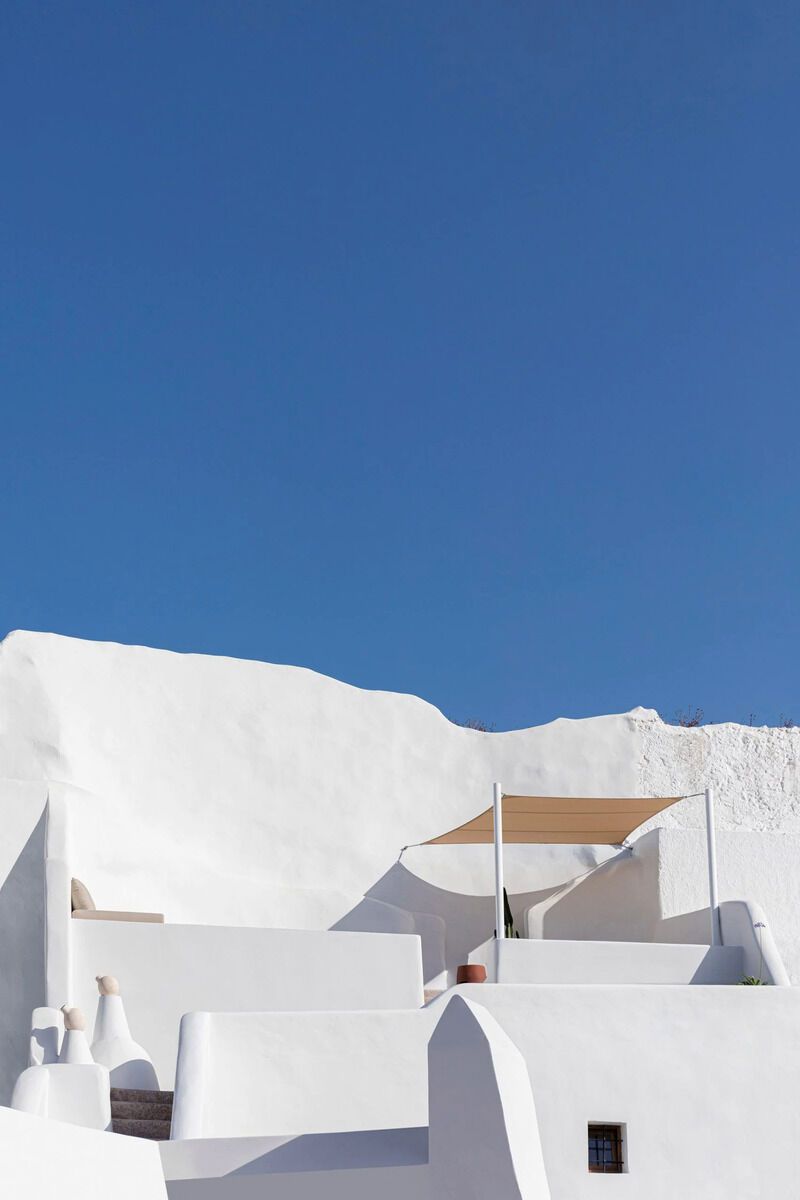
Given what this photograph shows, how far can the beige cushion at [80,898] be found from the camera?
14.4 m

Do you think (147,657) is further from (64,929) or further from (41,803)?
(64,929)

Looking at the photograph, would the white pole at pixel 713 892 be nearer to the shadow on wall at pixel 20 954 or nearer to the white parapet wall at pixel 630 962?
the white parapet wall at pixel 630 962

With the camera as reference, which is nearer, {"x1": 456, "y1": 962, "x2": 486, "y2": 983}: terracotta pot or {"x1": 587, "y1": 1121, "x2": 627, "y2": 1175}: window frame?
{"x1": 587, "y1": 1121, "x2": 627, "y2": 1175}: window frame

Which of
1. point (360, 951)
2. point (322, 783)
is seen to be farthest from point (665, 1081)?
point (322, 783)

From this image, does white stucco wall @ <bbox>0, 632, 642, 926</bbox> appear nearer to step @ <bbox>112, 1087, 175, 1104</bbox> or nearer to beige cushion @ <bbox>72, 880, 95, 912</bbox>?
beige cushion @ <bbox>72, 880, 95, 912</bbox>

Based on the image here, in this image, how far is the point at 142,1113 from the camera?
11.8 m

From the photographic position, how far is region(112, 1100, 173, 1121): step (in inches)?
460

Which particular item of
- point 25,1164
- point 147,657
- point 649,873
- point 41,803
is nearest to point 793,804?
point 649,873

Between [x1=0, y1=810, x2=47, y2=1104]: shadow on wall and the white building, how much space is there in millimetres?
31

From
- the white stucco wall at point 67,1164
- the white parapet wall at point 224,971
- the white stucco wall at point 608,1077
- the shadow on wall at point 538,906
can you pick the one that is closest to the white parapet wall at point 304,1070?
the white stucco wall at point 608,1077

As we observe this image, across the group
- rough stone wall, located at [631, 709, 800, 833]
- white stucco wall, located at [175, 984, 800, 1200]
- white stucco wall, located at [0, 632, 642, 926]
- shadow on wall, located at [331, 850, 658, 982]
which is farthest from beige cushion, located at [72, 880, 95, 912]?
rough stone wall, located at [631, 709, 800, 833]

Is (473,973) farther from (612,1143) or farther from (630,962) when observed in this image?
(630,962)

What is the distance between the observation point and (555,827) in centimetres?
1822

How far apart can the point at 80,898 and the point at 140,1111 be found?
313cm
